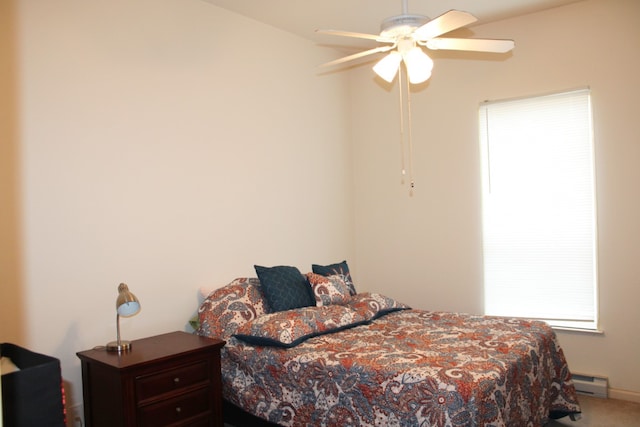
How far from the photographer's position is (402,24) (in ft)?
7.92

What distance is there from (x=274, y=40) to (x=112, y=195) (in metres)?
1.93

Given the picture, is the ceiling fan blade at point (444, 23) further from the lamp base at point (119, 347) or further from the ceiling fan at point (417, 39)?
the lamp base at point (119, 347)

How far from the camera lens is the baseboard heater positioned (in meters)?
3.58

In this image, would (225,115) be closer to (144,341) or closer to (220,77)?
(220,77)

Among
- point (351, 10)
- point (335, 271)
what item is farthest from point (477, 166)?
point (351, 10)

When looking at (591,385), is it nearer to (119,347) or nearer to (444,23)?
(444,23)

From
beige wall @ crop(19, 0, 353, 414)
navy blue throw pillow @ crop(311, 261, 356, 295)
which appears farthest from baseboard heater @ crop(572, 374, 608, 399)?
beige wall @ crop(19, 0, 353, 414)

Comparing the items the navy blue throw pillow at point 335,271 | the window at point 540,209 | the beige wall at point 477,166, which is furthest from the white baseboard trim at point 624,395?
the navy blue throw pillow at point 335,271

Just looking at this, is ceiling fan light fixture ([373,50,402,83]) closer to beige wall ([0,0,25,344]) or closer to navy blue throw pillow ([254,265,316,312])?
navy blue throw pillow ([254,265,316,312])

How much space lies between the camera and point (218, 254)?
3.51 metres

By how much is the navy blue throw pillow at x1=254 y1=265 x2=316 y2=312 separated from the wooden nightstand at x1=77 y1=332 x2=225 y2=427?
556 millimetres

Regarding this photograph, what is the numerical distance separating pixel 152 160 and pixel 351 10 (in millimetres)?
1870

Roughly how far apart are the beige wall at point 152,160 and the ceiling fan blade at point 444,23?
168 cm

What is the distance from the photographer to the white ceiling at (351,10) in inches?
141
